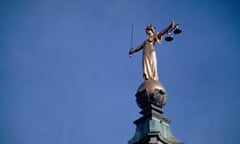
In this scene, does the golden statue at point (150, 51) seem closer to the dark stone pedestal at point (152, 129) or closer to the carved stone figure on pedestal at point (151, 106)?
the carved stone figure on pedestal at point (151, 106)

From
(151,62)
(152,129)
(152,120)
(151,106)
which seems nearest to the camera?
(152,129)

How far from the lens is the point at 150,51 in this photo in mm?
17062

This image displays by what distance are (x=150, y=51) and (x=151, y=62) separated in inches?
22.9

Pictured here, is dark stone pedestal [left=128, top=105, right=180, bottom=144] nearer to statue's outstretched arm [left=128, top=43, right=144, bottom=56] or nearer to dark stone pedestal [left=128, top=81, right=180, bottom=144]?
dark stone pedestal [left=128, top=81, right=180, bottom=144]

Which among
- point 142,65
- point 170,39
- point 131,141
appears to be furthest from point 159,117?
point 170,39

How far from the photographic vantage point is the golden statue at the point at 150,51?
647 inches

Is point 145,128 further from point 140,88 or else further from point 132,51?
point 132,51

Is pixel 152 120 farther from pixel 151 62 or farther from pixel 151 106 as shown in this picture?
pixel 151 62

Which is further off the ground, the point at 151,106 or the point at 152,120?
the point at 151,106

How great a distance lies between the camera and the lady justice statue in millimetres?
15547

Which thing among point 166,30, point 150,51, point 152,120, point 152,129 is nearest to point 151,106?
point 152,120

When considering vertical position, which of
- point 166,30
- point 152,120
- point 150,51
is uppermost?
point 166,30

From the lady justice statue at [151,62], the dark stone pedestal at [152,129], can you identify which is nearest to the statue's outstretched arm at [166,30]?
the lady justice statue at [151,62]

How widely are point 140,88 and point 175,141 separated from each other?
2452 mm
